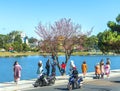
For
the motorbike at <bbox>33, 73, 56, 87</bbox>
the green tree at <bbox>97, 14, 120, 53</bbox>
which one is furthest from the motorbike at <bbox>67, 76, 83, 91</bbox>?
the green tree at <bbox>97, 14, 120, 53</bbox>

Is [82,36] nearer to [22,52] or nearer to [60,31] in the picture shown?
[60,31]

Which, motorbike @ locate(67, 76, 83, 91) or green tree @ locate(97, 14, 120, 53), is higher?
green tree @ locate(97, 14, 120, 53)

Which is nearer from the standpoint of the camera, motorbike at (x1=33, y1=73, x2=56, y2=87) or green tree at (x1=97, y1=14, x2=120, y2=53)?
motorbike at (x1=33, y1=73, x2=56, y2=87)

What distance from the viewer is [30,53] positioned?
174 metres

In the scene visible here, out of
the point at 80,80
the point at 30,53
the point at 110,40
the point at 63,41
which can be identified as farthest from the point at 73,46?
the point at 30,53

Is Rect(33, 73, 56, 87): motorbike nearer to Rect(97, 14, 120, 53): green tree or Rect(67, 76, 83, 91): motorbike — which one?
Rect(67, 76, 83, 91): motorbike

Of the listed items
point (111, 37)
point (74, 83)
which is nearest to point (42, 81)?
point (74, 83)

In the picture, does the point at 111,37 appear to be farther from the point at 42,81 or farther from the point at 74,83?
the point at 74,83

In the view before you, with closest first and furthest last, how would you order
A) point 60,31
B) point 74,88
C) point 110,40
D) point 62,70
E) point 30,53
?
point 74,88, point 62,70, point 60,31, point 110,40, point 30,53

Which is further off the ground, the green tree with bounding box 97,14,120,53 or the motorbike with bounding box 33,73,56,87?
the green tree with bounding box 97,14,120,53

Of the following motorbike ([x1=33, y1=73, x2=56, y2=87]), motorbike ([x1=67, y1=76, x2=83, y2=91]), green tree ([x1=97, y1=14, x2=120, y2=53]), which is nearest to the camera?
motorbike ([x1=67, y1=76, x2=83, y2=91])

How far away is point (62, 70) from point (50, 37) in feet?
12.1

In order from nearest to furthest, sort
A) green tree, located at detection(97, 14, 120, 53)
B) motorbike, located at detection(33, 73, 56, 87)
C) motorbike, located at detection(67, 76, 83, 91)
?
1. motorbike, located at detection(67, 76, 83, 91)
2. motorbike, located at detection(33, 73, 56, 87)
3. green tree, located at detection(97, 14, 120, 53)

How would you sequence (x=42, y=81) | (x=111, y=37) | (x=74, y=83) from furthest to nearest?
(x=111, y=37)
(x=42, y=81)
(x=74, y=83)
